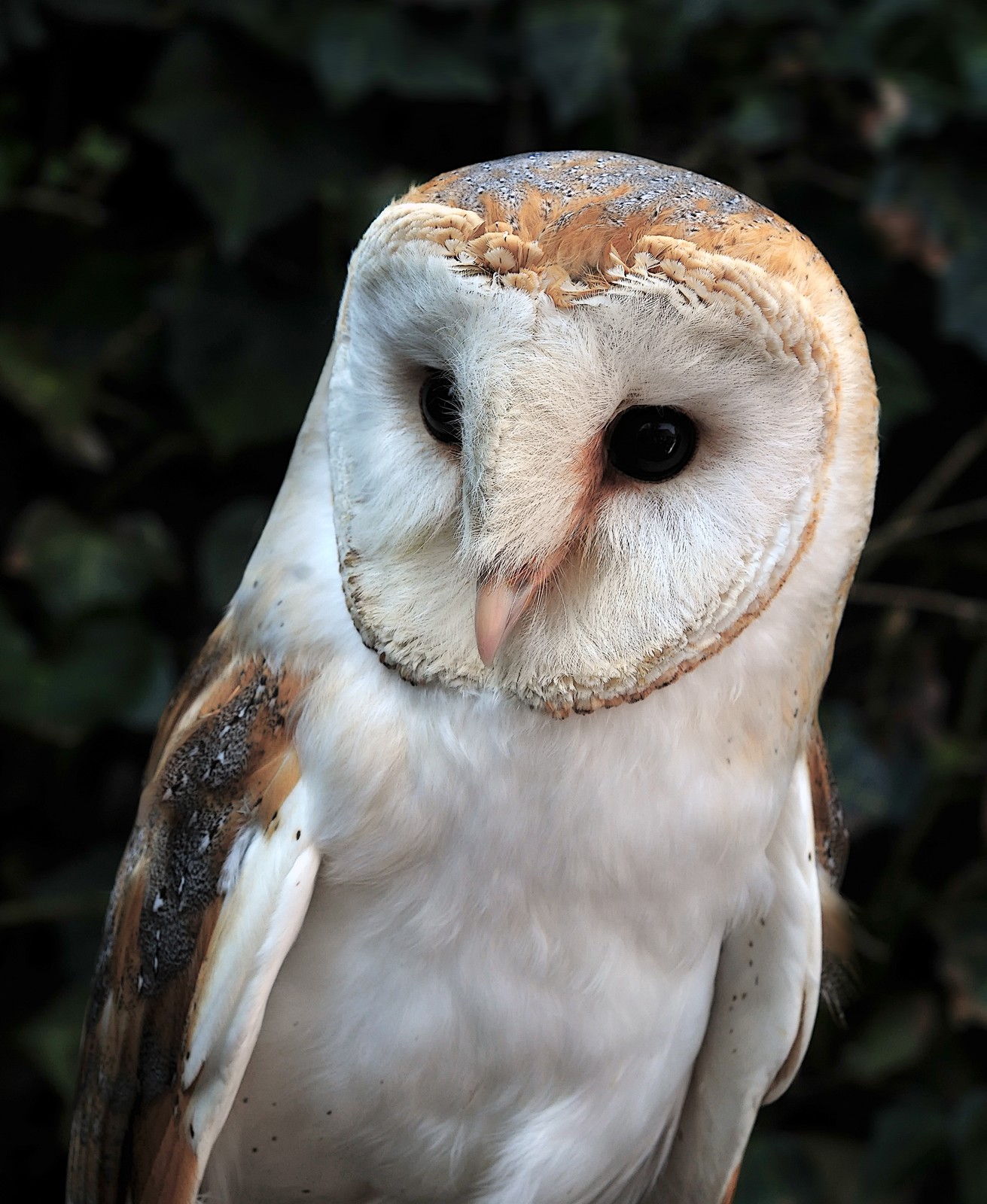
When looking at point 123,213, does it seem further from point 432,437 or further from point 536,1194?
point 536,1194

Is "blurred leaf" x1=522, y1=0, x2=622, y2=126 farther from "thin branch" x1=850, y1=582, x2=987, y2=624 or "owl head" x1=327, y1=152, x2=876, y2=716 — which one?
"owl head" x1=327, y1=152, x2=876, y2=716

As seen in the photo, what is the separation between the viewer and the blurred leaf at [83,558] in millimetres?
1648

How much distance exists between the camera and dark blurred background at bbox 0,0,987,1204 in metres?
1.63

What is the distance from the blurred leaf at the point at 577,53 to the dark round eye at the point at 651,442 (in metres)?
1.02

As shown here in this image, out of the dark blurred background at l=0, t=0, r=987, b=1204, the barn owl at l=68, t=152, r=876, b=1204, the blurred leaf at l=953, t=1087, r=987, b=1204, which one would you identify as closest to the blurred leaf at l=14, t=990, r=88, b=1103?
the dark blurred background at l=0, t=0, r=987, b=1204

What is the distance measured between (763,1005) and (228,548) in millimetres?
903

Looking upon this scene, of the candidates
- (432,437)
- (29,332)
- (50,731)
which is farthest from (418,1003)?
(29,332)

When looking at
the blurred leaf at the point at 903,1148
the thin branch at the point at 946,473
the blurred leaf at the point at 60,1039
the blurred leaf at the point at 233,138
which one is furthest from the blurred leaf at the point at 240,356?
the blurred leaf at the point at 903,1148

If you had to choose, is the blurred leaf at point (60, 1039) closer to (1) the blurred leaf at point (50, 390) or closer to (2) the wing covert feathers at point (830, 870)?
(1) the blurred leaf at point (50, 390)

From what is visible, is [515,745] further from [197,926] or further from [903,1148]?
[903,1148]

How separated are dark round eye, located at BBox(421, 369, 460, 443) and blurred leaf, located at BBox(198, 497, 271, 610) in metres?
0.88

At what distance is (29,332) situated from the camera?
1.75m

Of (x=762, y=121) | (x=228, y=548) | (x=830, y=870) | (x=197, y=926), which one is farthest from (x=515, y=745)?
(x=762, y=121)

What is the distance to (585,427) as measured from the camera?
701mm
